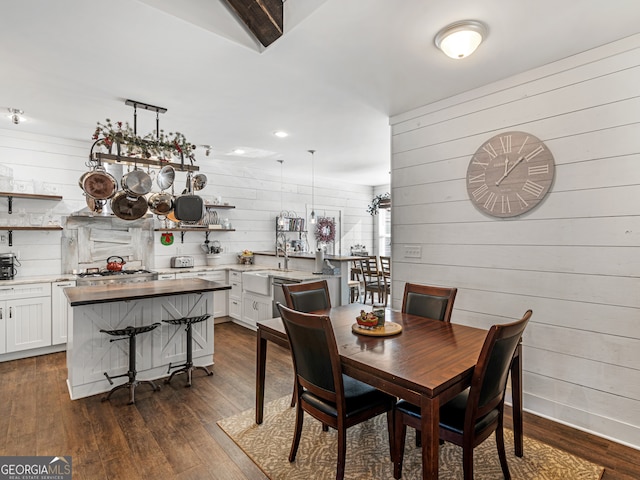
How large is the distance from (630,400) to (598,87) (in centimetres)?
208

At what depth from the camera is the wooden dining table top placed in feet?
5.14

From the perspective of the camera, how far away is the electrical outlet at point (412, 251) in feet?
11.5

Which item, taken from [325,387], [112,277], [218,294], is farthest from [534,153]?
[112,277]

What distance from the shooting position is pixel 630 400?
7.58 feet

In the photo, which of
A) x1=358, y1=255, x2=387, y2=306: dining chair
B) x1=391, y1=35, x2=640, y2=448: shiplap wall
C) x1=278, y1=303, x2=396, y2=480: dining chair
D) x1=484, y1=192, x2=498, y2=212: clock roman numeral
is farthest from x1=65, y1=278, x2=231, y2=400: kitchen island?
x1=358, y1=255, x2=387, y2=306: dining chair

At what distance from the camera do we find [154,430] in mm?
2480

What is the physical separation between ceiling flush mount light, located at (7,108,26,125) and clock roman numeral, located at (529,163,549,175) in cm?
476

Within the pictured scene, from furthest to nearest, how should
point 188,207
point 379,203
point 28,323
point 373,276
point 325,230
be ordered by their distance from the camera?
point 379,203
point 325,230
point 373,276
point 28,323
point 188,207

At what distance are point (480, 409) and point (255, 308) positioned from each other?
11.9ft

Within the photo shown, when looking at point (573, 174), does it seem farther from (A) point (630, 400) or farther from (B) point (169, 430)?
(B) point (169, 430)

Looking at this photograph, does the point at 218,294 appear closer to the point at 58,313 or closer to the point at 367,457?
the point at 58,313

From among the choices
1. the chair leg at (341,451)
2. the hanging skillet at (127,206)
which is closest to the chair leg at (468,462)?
the chair leg at (341,451)

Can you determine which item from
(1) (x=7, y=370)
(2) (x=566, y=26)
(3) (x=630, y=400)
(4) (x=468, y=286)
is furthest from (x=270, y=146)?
(3) (x=630, y=400)

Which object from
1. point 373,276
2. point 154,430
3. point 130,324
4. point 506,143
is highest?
point 506,143
